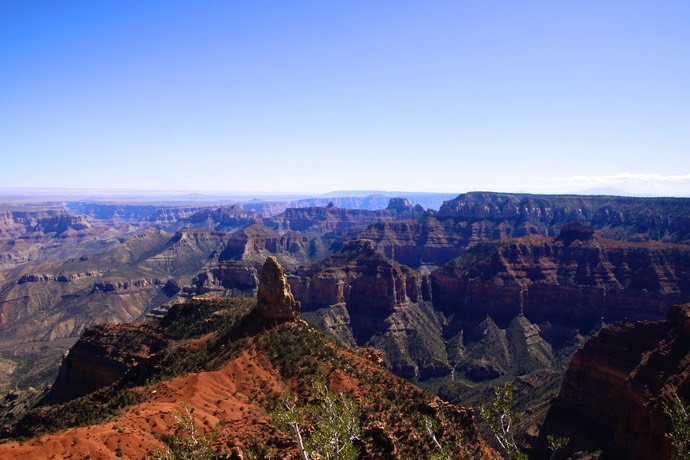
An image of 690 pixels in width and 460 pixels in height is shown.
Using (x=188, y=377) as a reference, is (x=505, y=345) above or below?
below

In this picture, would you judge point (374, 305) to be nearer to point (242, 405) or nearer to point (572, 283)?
point (572, 283)

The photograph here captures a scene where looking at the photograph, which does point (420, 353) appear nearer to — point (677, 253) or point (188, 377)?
point (677, 253)

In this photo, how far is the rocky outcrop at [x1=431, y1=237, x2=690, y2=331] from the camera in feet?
525

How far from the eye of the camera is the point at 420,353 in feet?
522

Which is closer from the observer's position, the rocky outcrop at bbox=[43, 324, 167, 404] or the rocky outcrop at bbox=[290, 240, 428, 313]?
the rocky outcrop at bbox=[43, 324, 167, 404]

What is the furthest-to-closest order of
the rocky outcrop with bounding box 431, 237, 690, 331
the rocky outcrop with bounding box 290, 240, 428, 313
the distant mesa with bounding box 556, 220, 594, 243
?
the distant mesa with bounding box 556, 220, 594, 243 < the rocky outcrop with bounding box 290, 240, 428, 313 < the rocky outcrop with bounding box 431, 237, 690, 331

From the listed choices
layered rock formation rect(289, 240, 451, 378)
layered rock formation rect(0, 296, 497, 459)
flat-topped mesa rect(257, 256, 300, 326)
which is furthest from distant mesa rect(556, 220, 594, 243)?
flat-topped mesa rect(257, 256, 300, 326)

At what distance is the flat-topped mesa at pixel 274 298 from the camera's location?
7094cm

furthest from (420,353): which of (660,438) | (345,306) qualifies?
(660,438)

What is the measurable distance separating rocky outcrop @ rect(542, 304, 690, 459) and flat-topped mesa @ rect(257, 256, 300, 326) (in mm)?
49590

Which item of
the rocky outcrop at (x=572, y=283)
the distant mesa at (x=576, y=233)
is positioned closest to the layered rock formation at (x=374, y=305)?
the rocky outcrop at (x=572, y=283)

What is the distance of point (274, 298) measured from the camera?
7131 cm

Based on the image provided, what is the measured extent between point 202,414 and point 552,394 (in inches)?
3316

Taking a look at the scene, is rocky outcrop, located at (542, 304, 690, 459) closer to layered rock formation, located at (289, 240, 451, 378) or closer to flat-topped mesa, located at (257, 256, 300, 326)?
flat-topped mesa, located at (257, 256, 300, 326)
